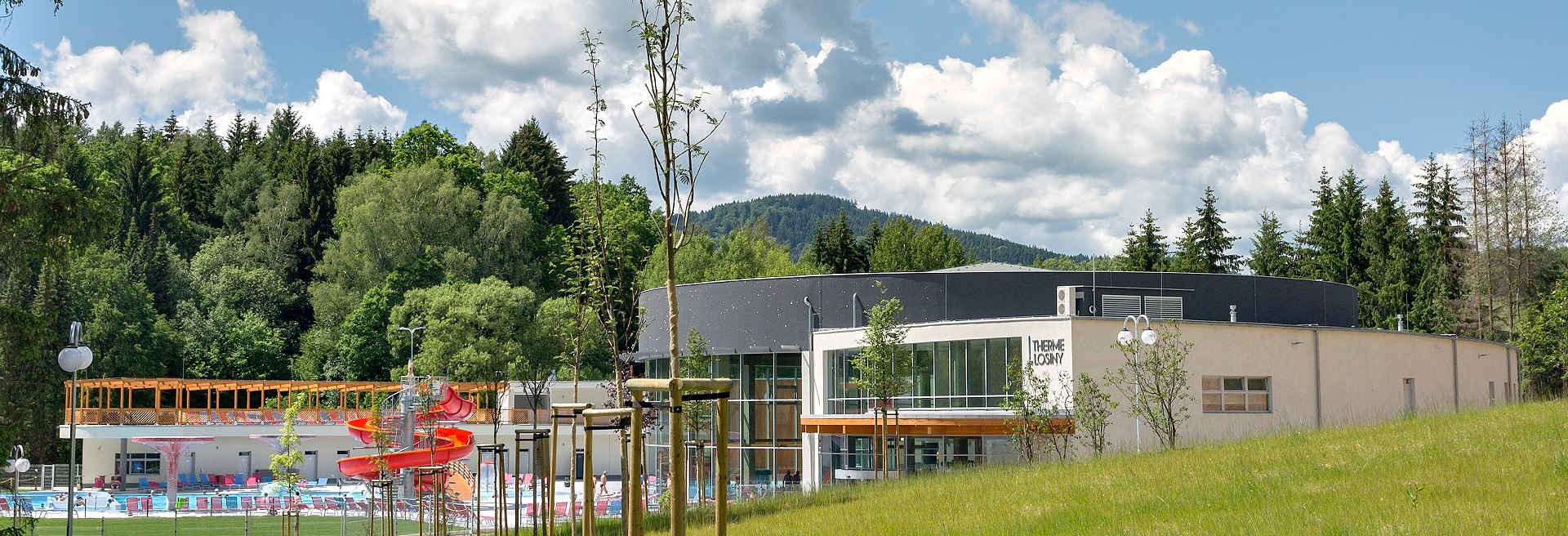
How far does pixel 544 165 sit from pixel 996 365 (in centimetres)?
6359

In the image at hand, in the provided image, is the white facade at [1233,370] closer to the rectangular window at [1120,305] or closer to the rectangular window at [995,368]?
the rectangular window at [995,368]

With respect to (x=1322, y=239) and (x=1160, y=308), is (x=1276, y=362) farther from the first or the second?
(x=1322, y=239)

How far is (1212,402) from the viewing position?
3306 centimetres

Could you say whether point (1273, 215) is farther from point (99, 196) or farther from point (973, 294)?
point (99, 196)

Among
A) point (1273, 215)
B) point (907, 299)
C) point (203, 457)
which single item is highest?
point (1273, 215)

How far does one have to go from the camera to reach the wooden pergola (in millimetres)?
57375

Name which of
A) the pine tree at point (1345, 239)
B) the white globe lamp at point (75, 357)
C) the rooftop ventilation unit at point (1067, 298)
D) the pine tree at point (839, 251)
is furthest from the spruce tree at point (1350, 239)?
the white globe lamp at point (75, 357)

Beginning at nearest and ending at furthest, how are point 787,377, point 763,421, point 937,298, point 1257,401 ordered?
point 1257,401 < point 937,298 < point 787,377 < point 763,421

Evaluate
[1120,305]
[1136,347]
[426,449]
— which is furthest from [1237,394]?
[426,449]

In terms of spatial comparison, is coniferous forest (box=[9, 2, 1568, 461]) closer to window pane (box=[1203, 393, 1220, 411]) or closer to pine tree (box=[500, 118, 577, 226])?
pine tree (box=[500, 118, 577, 226])

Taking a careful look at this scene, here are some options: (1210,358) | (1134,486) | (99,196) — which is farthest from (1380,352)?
(99,196)

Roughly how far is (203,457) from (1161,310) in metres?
45.0

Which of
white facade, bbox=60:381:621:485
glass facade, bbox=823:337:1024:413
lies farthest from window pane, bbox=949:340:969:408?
white facade, bbox=60:381:621:485

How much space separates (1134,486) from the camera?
1573 centimetres
